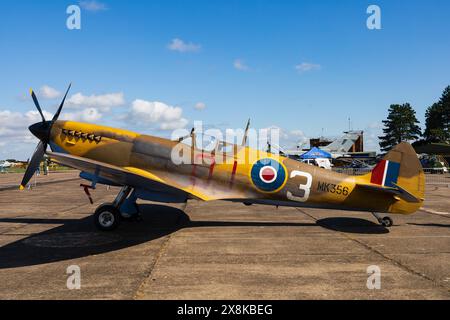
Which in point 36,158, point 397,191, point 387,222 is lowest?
point 387,222

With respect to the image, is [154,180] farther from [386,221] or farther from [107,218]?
[386,221]

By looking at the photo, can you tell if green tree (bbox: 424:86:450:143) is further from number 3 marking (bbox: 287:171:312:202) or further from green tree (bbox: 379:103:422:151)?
number 3 marking (bbox: 287:171:312:202)

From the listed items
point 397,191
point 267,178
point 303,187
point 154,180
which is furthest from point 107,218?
point 397,191

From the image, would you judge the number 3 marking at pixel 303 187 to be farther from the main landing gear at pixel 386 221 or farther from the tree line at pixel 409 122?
the tree line at pixel 409 122

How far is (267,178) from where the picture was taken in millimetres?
9031

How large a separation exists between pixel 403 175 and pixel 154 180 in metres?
6.44

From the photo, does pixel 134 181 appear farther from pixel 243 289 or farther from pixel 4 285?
pixel 243 289

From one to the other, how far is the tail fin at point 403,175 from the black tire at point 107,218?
668 centimetres

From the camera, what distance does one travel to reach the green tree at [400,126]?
106 m

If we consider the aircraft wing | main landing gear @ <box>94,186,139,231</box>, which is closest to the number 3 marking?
the aircraft wing

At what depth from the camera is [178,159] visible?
358 inches

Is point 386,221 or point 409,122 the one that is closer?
point 386,221

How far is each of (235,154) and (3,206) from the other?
35.2ft

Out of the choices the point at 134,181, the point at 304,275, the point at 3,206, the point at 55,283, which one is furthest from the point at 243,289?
the point at 3,206
